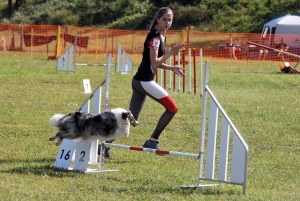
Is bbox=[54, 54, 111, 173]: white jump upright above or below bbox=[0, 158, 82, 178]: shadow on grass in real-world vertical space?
above

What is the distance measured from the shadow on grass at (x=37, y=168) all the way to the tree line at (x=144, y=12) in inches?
1294

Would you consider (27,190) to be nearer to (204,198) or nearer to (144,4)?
(204,198)

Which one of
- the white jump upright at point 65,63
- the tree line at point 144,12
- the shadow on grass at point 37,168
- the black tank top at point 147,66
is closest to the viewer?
the shadow on grass at point 37,168

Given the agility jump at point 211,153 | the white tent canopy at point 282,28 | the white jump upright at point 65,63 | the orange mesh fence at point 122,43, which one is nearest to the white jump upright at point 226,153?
the agility jump at point 211,153

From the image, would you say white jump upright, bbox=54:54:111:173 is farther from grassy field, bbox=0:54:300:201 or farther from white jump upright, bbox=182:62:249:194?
white jump upright, bbox=182:62:249:194

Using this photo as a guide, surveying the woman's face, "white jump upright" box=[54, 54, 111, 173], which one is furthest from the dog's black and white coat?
the woman's face

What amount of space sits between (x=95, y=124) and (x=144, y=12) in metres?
43.1

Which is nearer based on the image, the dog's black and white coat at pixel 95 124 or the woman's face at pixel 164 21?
the dog's black and white coat at pixel 95 124

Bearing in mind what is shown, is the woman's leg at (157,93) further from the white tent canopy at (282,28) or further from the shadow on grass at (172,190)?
the white tent canopy at (282,28)

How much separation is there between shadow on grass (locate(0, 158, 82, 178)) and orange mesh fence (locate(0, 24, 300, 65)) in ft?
76.7

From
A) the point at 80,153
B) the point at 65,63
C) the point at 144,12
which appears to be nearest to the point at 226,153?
the point at 80,153

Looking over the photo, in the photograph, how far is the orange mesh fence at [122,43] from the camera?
31516 mm

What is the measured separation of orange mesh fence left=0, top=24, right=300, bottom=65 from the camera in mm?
31516

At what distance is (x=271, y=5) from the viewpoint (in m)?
43.6
